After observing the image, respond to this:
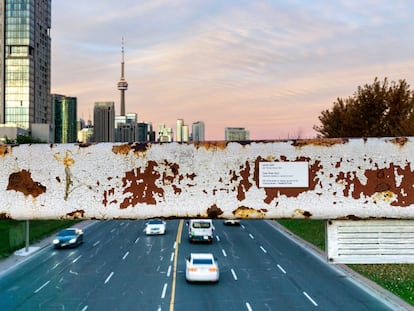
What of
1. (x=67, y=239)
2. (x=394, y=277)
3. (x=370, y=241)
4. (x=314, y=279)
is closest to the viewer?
(x=370, y=241)

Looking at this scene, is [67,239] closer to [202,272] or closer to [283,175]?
[202,272]

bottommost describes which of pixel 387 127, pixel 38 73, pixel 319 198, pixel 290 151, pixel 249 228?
pixel 249 228

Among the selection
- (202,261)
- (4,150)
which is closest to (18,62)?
(202,261)

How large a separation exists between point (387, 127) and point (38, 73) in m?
121

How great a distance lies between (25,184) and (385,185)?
7.28 ft

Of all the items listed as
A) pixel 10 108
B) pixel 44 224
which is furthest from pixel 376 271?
pixel 10 108

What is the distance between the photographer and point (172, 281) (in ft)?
60.1

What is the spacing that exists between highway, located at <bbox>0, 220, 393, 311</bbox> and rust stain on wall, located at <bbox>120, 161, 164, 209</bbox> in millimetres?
12783

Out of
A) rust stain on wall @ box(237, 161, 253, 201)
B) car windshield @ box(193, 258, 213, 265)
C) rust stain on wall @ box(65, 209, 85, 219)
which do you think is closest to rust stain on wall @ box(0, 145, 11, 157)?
rust stain on wall @ box(65, 209, 85, 219)

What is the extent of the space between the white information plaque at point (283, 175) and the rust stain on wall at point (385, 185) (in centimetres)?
22

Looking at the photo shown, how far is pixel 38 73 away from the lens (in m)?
133

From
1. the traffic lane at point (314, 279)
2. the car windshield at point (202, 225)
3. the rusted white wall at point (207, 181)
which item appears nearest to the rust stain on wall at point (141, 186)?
the rusted white wall at point (207, 181)

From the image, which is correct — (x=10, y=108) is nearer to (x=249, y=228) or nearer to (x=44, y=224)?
(x=44, y=224)

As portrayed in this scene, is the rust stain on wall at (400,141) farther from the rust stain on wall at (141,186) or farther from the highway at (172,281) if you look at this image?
the highway at (172,281)
